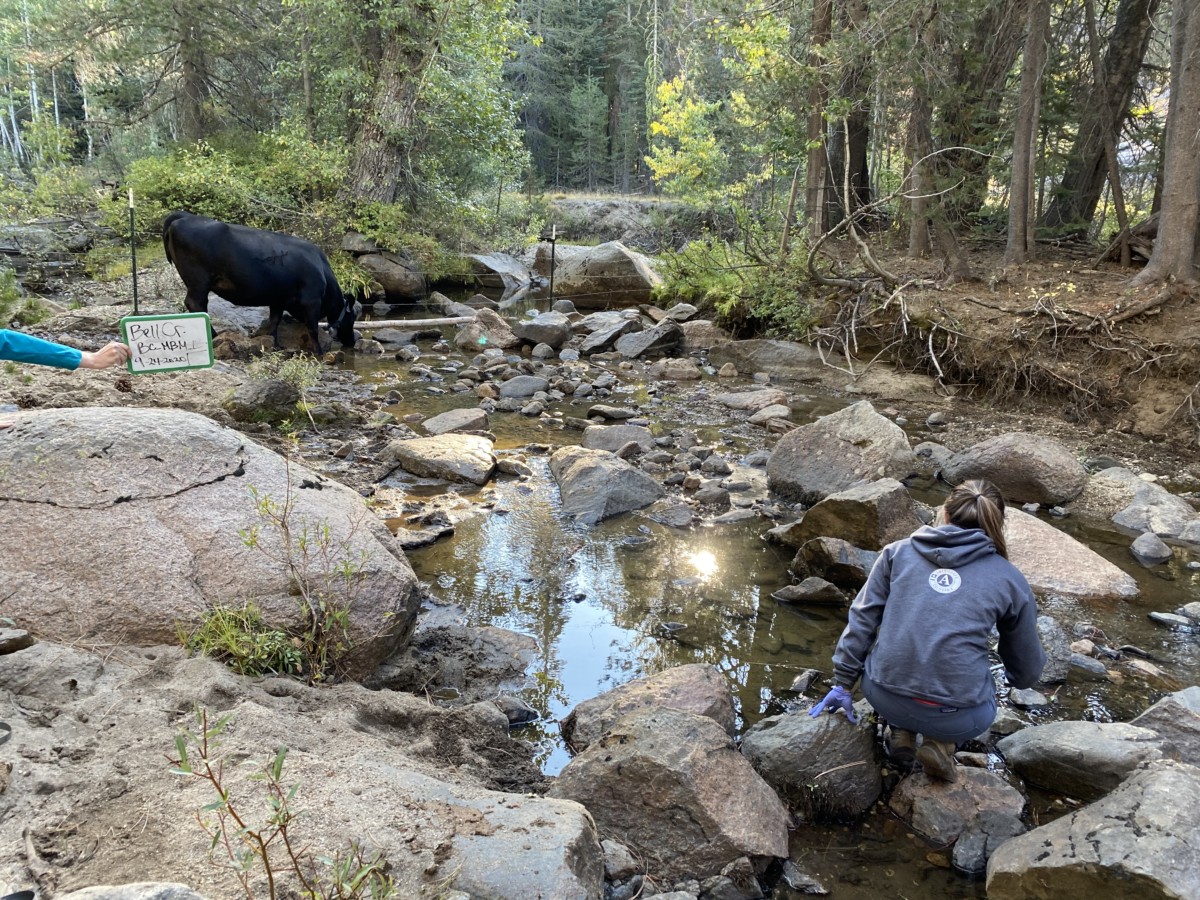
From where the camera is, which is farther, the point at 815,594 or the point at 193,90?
the point at 193,90

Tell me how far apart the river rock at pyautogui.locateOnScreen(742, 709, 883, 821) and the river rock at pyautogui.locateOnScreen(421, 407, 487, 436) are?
561 cm

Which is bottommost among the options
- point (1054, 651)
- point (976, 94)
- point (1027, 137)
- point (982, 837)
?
point (982, 837)

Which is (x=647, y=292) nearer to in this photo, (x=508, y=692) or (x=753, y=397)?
(x=753, y=397)

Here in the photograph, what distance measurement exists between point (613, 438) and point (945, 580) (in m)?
5.45

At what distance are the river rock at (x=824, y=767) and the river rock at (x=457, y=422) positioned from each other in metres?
5.61

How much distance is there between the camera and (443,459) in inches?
295

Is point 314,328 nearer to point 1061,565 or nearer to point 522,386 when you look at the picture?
point 522,386

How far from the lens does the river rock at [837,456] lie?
24.3 feet

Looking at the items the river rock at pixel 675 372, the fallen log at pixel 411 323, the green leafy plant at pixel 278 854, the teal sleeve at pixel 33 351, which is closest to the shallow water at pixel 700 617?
the green leafy plant at pixel 278 854

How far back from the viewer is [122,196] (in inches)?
537

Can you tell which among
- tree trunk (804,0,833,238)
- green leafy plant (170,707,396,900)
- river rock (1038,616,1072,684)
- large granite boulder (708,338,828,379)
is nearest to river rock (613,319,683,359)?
large granite boulder (708,338,828,379)

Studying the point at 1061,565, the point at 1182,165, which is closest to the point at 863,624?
the point at 1061,565

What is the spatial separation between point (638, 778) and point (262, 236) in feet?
31.4

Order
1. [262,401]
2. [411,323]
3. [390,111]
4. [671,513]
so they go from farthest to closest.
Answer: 1. [390,111]
2. [411,323]
3. [262,401]
4. [671,513]
